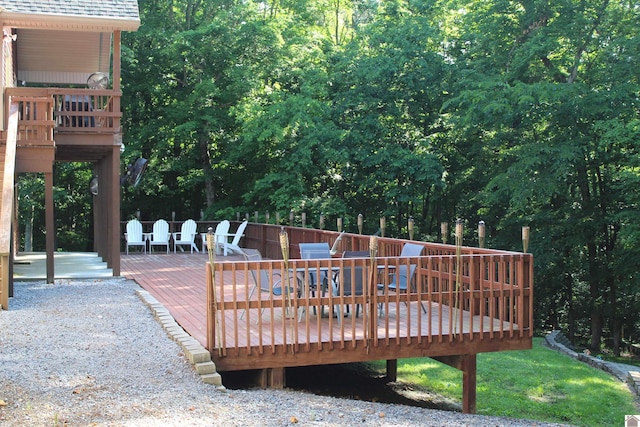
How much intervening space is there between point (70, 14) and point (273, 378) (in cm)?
820

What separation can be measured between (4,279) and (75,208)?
20.8 meters

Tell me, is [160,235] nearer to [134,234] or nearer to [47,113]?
[134,234]

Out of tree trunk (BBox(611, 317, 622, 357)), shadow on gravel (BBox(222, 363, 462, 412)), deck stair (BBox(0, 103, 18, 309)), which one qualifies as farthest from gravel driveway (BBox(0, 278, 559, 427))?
tree trunk (BBox(611, 317, 622, 357))

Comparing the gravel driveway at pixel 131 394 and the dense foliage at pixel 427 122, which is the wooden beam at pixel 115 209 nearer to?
the gravel driveway at pixel 131 394

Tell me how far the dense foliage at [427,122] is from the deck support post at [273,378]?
11117 millimetres

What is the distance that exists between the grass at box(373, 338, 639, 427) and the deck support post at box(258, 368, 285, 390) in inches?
109

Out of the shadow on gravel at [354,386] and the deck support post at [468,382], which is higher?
the deck support post at [468,382]

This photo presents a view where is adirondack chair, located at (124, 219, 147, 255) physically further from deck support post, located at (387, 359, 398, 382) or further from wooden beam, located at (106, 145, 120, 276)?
deck support post, located at (387, 359, 398, 382)

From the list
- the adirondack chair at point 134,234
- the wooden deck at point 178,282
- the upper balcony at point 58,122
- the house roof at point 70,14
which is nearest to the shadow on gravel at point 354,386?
the wooden deck at point 178,282

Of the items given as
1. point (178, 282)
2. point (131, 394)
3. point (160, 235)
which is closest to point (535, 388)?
point (178, 282)

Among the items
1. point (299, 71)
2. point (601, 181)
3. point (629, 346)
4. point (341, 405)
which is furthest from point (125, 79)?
point (341, 405)

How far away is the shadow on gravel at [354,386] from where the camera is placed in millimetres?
8008

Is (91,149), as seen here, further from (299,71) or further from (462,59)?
(462,59)

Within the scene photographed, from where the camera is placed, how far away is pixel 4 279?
863cm
